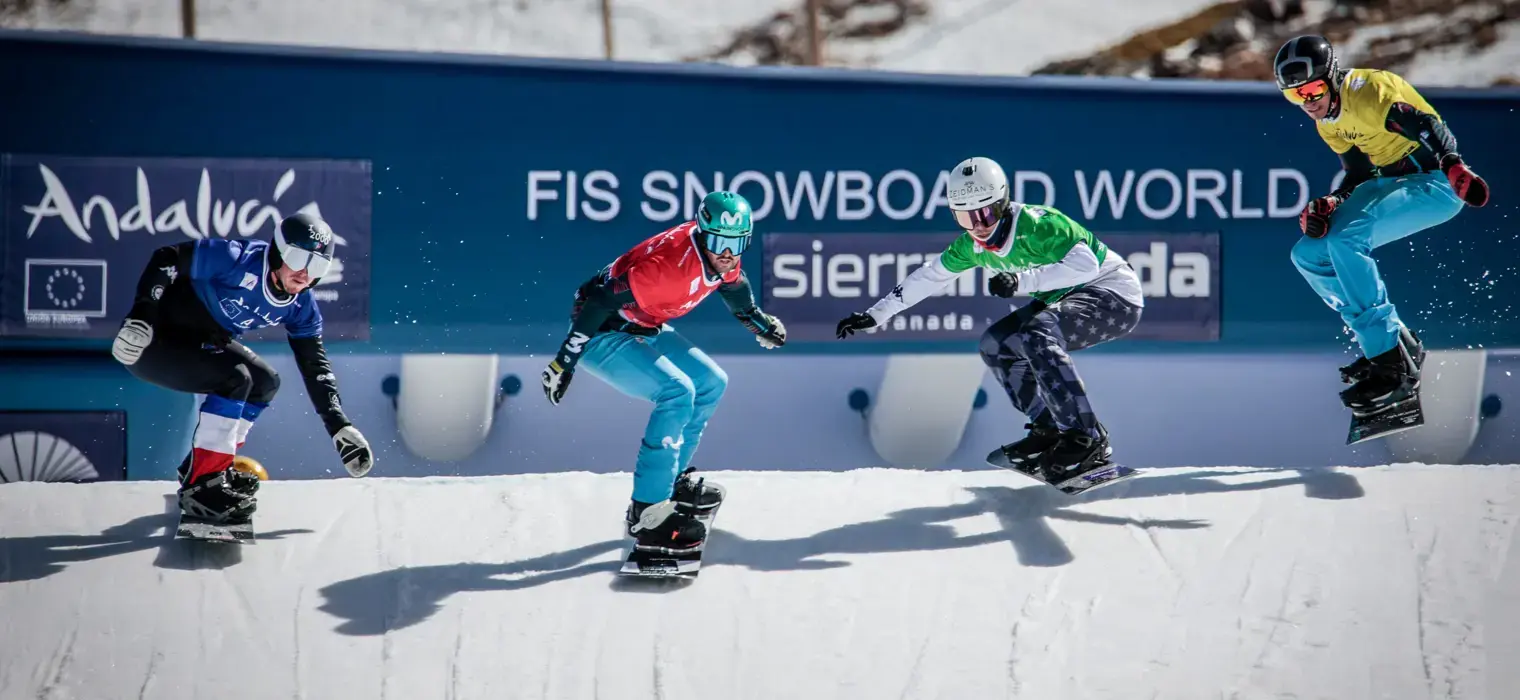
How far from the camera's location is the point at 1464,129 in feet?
26.8

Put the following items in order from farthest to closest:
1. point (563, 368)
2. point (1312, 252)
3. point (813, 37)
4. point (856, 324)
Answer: point (813, 37), point (1312, 252), point (856, 324), point (563, 368)

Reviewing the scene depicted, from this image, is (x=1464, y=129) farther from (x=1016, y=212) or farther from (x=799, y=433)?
(x=799, y=433)

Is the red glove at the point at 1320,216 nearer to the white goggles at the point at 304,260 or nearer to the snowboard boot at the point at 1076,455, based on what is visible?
the snowboard boot at the point at 1076,455

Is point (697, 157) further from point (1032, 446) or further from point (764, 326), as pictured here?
point (1032, 446)

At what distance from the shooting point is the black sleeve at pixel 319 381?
5.80 m

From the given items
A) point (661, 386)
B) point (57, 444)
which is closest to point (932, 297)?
point (661, 386)

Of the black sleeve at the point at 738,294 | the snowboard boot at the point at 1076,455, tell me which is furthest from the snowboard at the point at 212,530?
the snowboard boot at the point at 1076,455

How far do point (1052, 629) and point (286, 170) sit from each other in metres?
5.01

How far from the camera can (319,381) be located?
5.87 meters

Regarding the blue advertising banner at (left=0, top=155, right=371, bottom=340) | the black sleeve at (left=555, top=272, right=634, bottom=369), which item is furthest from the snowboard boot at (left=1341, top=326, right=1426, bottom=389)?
the blue advertising banner at (left=0, top=155, right=371, bottom=340)

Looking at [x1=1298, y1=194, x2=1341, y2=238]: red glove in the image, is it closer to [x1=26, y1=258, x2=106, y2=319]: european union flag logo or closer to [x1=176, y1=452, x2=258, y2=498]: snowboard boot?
[x1=176, y1=452, x2=258, y2=498]: snowboard boot

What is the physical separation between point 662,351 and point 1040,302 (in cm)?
198

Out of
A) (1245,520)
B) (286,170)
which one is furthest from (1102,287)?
(286,170)

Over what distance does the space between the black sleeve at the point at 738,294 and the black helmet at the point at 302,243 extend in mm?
1779
